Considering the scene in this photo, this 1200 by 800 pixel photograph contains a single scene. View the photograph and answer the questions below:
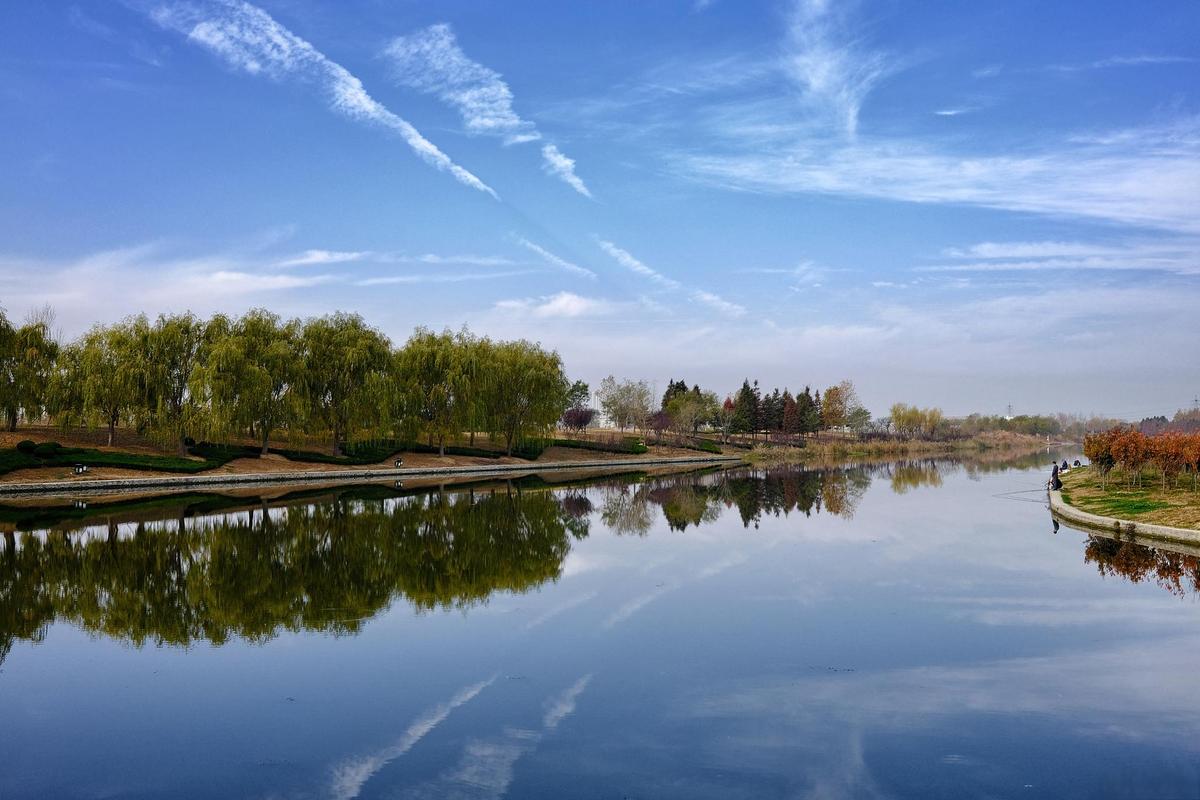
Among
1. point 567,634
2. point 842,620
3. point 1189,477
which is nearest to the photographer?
point 567,634

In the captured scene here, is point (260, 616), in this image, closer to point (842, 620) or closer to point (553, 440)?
point (842, 620)

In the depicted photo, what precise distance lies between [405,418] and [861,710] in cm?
4501

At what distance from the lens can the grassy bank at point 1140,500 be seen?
23547mm

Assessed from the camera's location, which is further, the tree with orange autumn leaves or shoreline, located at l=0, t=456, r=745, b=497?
shoreline, located at l=0, t=456, r=745, b=497

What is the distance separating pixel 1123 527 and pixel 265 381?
1532 inches

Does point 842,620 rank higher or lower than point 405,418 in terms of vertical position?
lower

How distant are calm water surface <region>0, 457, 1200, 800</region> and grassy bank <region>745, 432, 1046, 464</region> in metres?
57.7

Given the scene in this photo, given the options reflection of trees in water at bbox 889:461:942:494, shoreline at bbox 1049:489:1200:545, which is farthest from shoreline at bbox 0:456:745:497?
shoreline at bbox 1049:489:1200:545

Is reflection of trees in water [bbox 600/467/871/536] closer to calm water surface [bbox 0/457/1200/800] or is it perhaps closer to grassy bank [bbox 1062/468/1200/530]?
calm water surface [bbox 0/457/1200/800]

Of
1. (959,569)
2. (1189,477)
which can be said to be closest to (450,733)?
(959,569)

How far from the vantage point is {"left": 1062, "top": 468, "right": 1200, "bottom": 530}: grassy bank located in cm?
2355

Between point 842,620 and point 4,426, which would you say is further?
point 4,426

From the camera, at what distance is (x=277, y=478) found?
1655 inches

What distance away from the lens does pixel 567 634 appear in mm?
12148
